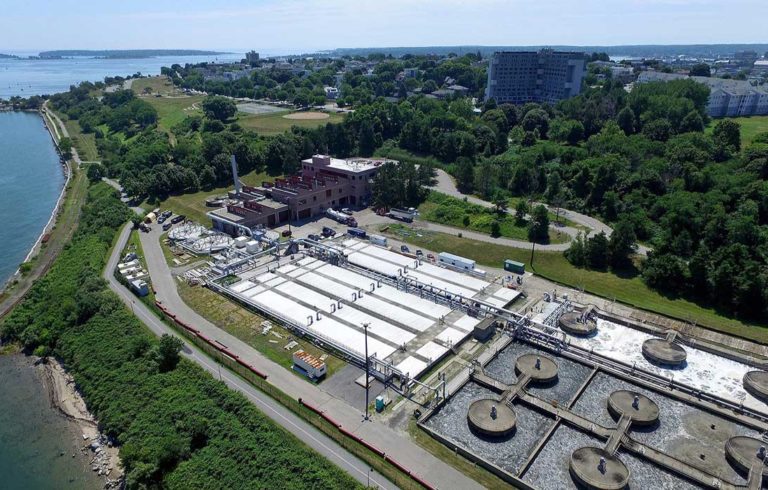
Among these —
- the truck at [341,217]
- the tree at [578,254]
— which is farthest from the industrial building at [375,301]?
the tree at [578,254]

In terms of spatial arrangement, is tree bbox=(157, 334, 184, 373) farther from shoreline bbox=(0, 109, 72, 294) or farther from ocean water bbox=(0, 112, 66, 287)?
ocean water bbox=(0, 112, 66, 287)

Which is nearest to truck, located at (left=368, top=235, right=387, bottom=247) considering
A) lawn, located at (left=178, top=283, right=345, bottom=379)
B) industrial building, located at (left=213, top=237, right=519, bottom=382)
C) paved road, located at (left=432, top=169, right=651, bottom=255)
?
industrial building, located at (left=213, top=237, right=519, bottom=382)

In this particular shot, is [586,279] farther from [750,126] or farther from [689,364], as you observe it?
[750,126]

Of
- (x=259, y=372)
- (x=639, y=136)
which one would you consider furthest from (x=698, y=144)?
(x=259, y=372)

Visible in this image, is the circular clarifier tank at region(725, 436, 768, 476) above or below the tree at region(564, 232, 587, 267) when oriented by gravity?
below

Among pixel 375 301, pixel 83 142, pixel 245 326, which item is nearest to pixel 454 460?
pixel 375 301

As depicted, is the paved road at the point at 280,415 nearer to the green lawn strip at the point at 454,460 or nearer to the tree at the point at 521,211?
the green lawn strip at the point at 454,460
